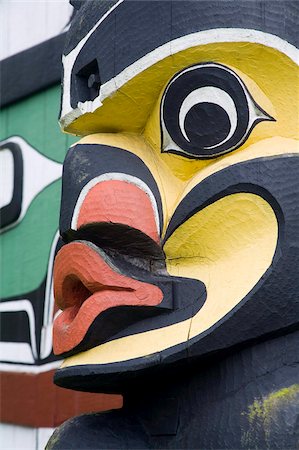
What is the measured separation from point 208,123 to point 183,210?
7.0 inches

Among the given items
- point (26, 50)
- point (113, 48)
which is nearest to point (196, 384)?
point (113, 48)

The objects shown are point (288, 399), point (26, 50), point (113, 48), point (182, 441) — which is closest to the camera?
point (288, 399)

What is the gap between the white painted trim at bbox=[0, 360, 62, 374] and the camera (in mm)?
3663

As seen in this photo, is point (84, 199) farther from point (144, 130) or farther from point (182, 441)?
point (182, 441)

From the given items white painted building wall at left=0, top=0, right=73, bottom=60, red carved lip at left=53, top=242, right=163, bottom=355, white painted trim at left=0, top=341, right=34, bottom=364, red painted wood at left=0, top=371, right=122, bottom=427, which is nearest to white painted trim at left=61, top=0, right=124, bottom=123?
red carved lip at left=53, top=242, right=163, bottom=355

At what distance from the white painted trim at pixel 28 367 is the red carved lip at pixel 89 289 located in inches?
70.8

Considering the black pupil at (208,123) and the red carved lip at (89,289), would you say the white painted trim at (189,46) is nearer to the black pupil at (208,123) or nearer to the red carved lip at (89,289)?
the black pupil at (208,123)

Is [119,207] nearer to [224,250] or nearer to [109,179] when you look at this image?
[109,179]

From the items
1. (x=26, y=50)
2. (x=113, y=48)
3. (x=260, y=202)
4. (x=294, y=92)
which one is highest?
(x=26, y=50)

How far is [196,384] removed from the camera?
176 centimetres

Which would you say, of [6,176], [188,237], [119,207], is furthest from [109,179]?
[6,176]

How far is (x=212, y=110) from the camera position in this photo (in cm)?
177

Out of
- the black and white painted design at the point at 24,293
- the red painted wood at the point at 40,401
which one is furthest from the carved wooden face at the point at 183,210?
the black and white painted design at the point at 24,293

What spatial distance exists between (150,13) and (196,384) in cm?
75
